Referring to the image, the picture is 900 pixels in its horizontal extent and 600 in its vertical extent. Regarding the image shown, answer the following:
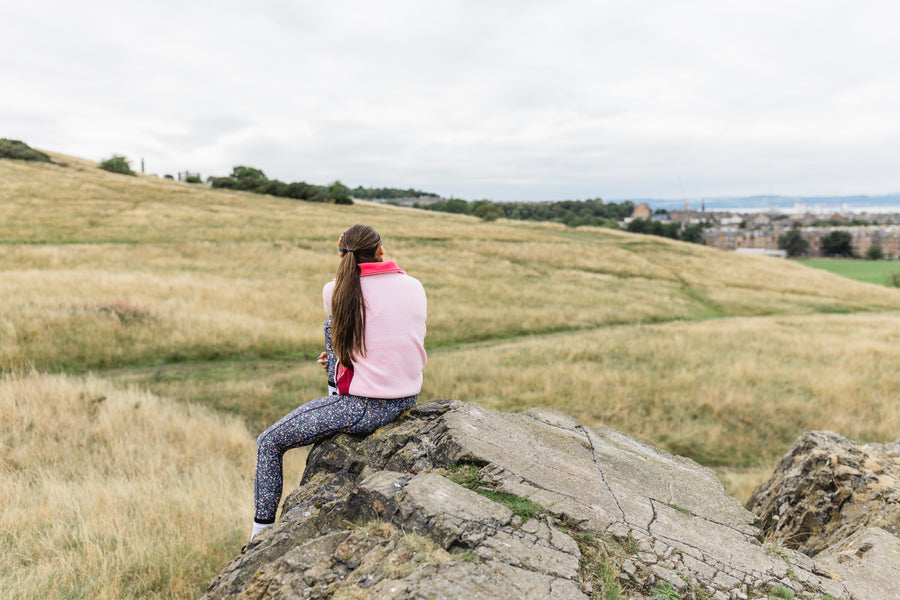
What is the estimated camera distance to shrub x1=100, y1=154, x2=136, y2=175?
83.1 m

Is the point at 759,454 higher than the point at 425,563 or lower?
lower

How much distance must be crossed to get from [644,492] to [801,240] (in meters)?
160

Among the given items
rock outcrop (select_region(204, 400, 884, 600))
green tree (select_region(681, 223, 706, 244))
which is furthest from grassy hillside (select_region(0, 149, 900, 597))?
green tree (select_region(681, 223, 706, 244))

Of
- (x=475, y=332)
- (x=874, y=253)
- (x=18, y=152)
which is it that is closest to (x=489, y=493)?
(x=475, y=332)

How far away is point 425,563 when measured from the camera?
8.73 feet

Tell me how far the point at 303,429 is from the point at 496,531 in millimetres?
1773

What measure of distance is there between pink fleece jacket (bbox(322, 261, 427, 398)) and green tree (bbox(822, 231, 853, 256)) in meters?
164

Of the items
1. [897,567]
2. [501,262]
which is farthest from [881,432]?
[501,262]

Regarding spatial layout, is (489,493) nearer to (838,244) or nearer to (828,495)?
(828,495)

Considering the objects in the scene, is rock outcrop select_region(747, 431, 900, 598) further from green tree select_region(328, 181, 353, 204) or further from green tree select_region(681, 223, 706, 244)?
green tree select_region(681, 223, 706, 244)

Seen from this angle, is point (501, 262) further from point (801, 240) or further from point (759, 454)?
point (801, 240)

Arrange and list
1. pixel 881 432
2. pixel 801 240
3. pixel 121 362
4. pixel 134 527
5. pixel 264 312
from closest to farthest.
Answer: pixel 134 527, pixel 881 432, pixel 121 362, pixel 264 312, pixel 801 240

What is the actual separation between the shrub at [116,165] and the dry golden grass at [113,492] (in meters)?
88.0

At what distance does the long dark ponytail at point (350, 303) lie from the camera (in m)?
4.04
